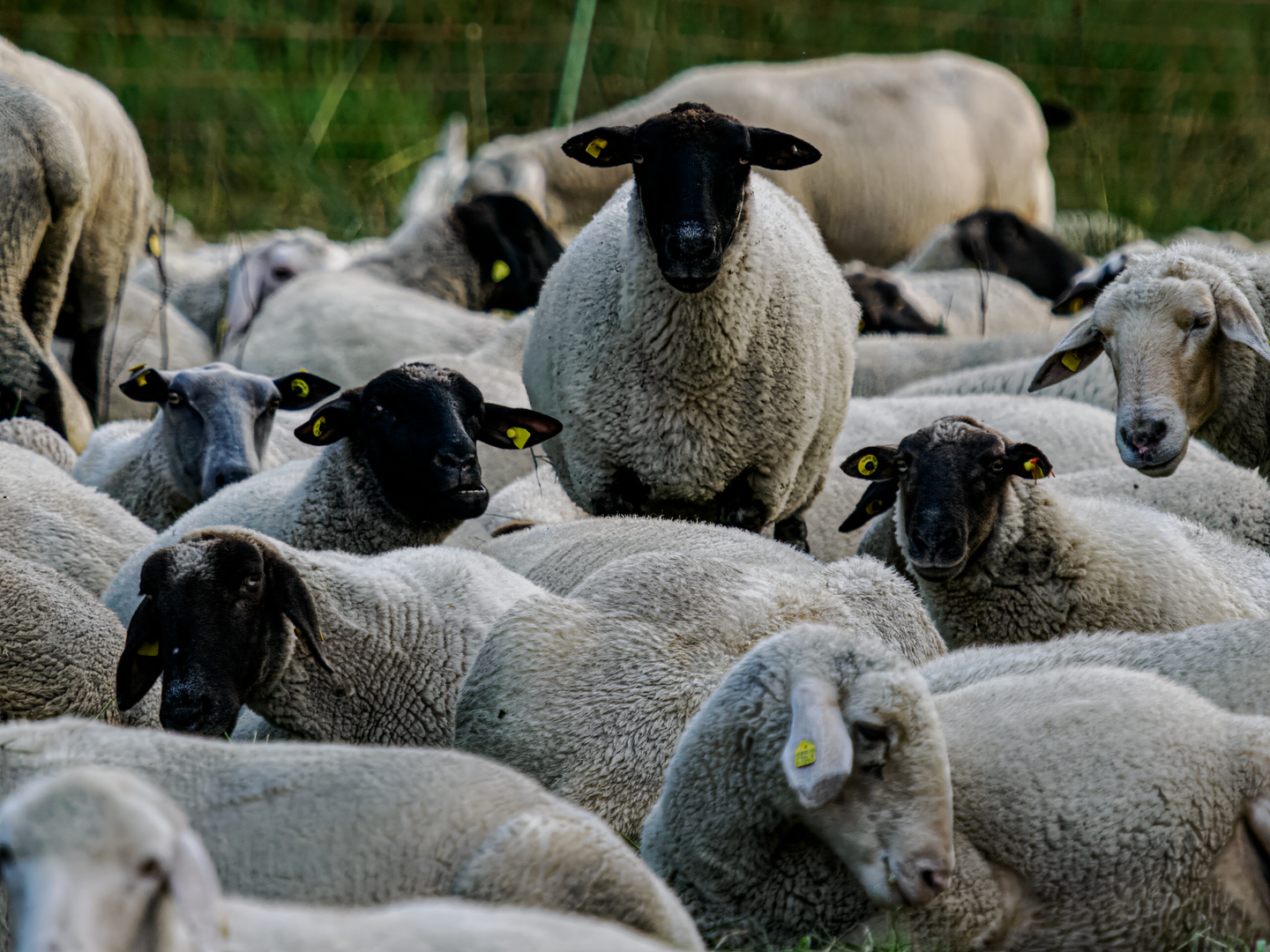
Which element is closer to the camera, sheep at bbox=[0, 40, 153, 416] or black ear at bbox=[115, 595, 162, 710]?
black ear at bbox=[115, 595, 162, 710]

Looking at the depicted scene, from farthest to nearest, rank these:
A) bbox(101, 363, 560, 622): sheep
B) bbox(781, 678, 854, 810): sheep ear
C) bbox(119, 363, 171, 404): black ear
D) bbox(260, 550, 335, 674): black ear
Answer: bbox(119, 363, 171, 404): black ear, bbox(101, 363, 560, 622): sheep, bbox(260, 550, 335, 674): black ear, bbox(781, 678, 854, 810): sheep ear

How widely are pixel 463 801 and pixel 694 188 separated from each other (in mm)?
2234

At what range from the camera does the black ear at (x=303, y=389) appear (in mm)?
5199

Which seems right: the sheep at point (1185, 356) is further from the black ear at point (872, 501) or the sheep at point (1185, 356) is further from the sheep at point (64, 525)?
the sheep at point (64, 525)

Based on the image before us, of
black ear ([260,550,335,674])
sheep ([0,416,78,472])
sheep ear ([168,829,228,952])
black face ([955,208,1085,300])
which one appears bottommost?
black face ([955,208,1085,300])

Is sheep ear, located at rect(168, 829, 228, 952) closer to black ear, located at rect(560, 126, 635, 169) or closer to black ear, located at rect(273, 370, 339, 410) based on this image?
black ear, located at rect(560, 126, 635, 169)

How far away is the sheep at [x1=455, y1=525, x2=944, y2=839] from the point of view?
3.08m

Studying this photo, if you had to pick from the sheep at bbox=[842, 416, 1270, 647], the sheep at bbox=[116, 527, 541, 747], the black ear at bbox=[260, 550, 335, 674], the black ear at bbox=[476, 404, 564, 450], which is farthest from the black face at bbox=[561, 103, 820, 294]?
the black ear at bbox=[260, 550, 335, 674]

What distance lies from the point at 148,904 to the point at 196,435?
352 cm

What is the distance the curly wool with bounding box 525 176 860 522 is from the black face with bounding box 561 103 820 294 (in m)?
0.15

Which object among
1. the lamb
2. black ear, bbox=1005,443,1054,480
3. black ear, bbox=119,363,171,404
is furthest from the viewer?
black ear, bbox=119,363,171,404

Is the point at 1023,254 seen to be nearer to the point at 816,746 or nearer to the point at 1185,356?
the point at 1185,356

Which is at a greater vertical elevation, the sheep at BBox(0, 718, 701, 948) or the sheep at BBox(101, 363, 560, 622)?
the sheep at BBox(0, 718, 701, 948)

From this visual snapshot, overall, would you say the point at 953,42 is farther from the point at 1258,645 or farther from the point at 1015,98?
the point at 1258,645
